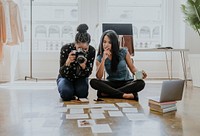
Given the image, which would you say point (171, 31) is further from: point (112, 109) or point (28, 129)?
point (28, 129)

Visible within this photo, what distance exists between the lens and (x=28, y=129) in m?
1.89

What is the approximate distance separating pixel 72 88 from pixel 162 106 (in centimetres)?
101

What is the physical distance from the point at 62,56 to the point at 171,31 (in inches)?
133

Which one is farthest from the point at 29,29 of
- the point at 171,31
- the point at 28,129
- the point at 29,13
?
the point at 28,129

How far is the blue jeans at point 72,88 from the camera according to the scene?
299cm

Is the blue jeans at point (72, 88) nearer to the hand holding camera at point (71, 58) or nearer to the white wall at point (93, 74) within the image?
the hand holding camera at point (71, 58)

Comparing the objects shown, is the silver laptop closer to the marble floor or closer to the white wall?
the marble floor

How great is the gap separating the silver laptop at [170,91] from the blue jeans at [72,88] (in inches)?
33.5

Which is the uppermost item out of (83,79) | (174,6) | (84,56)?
(174,6)

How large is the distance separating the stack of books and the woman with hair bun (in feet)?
2.69

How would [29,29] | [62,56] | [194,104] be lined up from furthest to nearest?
[29,29]
[62,56]
[194,104]

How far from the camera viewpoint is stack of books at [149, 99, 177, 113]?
94.1 inches

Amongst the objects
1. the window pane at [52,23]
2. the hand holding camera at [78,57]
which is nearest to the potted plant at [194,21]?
the hand holding camera at [78,57]

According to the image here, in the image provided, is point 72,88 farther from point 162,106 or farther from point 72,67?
point 162,106
